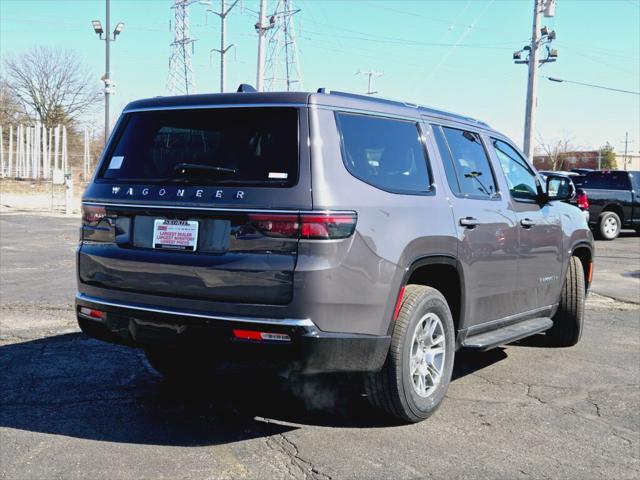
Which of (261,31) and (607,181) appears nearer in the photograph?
(607,181)

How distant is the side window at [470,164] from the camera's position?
16.1 feet

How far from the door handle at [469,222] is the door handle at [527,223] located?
0.79m

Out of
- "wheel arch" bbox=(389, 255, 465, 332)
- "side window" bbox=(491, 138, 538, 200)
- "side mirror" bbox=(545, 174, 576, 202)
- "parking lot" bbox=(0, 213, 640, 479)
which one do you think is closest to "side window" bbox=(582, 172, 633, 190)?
"parking lot" bbox=(0, 213, 640, 479)

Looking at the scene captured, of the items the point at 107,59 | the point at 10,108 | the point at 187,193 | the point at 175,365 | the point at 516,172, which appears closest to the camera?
the point at 187,193

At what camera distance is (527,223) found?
5500mm

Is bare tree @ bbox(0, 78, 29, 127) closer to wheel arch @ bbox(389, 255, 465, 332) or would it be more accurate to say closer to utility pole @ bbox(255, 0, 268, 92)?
utility pole @ bbox(255, 0, 268, 92)

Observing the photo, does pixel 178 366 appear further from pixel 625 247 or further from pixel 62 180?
pixel 62 180

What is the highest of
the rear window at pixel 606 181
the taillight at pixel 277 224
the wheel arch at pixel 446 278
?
the rear window at pixel 606 181

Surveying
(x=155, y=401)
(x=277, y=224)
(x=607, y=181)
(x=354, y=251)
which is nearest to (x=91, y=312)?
(x=155, y=401)

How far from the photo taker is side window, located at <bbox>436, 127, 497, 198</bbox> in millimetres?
4895

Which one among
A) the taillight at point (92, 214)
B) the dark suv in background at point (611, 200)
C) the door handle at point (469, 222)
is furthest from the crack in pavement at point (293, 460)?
the dark suv in background at point (611, 200)

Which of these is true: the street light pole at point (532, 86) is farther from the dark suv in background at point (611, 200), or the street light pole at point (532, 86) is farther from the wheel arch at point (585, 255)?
A: the wheel arch at point (585, 255)

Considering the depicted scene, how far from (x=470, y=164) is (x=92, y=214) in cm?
263

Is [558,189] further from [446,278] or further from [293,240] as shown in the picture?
[293,240]
